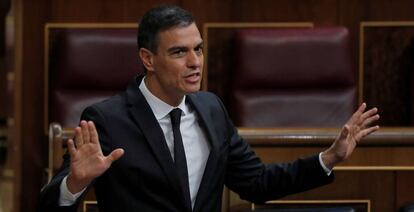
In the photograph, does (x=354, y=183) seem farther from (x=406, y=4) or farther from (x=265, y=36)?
(x=406, y=4)

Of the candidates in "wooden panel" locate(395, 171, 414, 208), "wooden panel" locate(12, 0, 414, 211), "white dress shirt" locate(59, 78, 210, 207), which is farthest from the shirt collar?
"wooden panel" locate(12, 0, 414, 211)

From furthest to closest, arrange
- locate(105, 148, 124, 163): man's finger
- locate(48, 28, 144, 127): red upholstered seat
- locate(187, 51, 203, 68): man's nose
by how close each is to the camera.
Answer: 1. locate(48, 28, 144, 127): red upholstered seat
2. locate(187, 51, 203, 68): man's nose
3. locate(105, 148, 124, 163): man's finger

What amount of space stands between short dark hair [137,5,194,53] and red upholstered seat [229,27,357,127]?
0.75 metres

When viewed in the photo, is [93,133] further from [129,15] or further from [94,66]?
[129,15]

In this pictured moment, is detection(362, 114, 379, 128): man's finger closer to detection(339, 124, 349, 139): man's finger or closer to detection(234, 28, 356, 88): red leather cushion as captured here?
detection(339, 124, 349, 139): man's finger

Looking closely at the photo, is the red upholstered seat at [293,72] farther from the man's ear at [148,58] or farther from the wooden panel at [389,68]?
the man's ear at [148,58]

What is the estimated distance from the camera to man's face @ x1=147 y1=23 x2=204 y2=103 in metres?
0.98

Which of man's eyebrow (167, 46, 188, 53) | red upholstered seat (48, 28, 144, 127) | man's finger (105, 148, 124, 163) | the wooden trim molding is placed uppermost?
man's eyebrow (167, 46, 188, 53)

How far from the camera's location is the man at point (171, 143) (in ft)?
3.18

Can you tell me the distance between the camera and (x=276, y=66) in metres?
1.76

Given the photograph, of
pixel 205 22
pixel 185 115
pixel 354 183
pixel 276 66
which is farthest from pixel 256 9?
pixel 185 115

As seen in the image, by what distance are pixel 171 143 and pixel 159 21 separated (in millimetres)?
130

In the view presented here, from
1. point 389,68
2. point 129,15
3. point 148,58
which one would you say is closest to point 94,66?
point 129,15

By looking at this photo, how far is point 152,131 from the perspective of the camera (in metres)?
0.98
